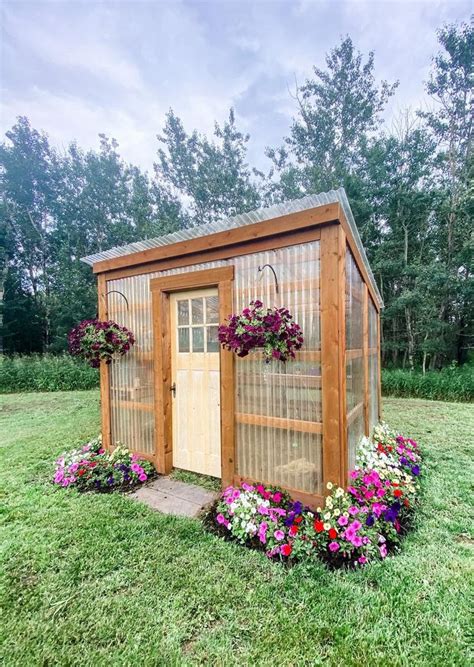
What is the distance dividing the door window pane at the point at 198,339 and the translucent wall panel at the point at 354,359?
1.43m

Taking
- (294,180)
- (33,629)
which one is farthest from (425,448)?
(294,180)

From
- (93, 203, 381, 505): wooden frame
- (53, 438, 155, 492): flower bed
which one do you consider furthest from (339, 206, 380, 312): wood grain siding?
(53, 438, 155, 492): flower bed

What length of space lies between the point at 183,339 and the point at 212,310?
0.51 m

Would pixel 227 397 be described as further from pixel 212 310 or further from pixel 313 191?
pixel 313 191

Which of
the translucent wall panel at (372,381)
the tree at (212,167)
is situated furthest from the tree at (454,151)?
the tree at (212,167)

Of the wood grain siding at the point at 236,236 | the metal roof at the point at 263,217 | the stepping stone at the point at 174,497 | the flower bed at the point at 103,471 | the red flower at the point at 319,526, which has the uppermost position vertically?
the metal roof at the point at 263,217

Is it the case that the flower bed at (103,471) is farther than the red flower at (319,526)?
Yes

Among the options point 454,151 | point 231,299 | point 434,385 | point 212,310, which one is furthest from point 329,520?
point 454,151

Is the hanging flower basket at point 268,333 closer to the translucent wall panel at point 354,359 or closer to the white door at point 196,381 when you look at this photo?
the translucent wall panel at point 354,359

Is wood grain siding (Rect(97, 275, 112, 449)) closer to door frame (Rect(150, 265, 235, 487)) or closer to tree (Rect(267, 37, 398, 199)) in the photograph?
door frame (Rect(150, 265, 235, 487))

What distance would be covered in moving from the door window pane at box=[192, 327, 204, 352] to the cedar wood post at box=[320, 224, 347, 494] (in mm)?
1323

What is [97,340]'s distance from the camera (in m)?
3.18

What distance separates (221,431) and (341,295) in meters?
1.65

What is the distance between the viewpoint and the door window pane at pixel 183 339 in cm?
322
